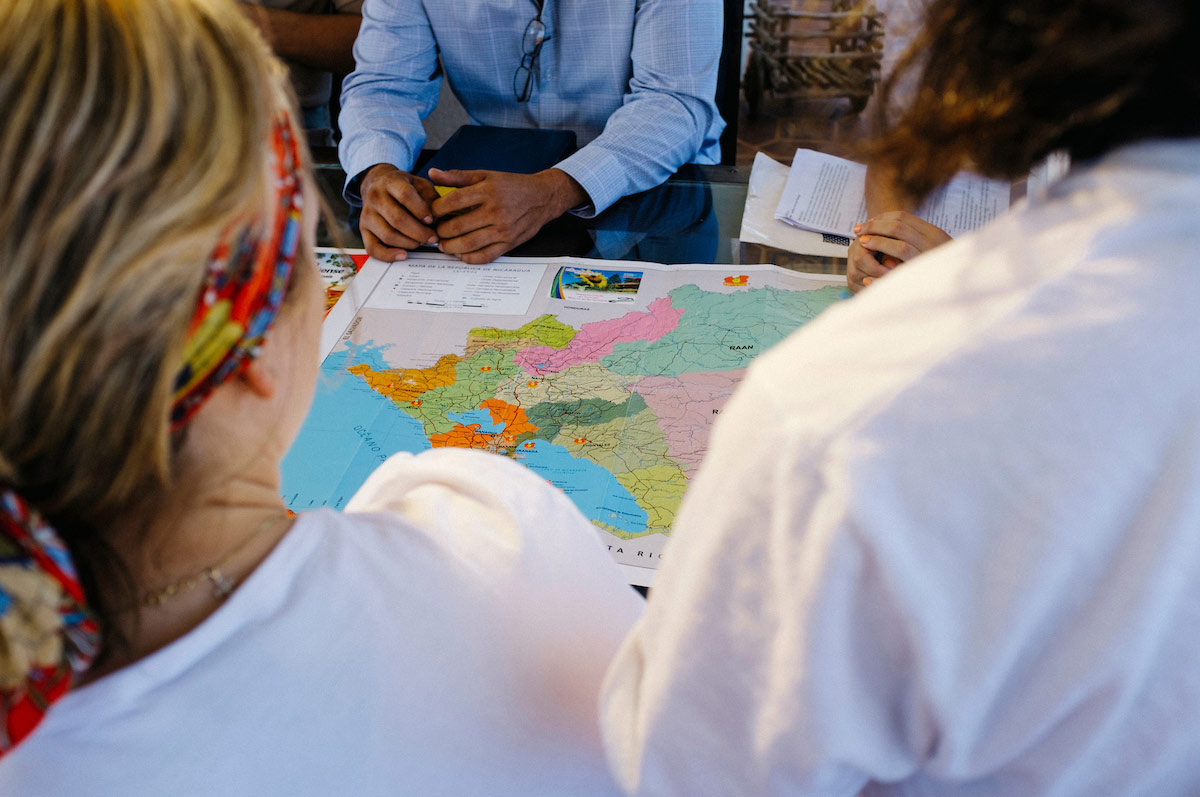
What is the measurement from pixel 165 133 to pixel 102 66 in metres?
0.04

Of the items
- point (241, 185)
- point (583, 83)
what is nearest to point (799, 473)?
point (241, 185)

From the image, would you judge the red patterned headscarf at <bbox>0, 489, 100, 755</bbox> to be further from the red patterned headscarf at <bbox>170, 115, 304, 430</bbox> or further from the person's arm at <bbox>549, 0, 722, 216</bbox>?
the person's arm at <bbox>549, 0, 722, 216</bbox>

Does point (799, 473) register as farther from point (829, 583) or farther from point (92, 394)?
point (92, 394)

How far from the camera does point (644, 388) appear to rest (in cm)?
92

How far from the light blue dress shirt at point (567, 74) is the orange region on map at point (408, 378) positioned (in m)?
0.50

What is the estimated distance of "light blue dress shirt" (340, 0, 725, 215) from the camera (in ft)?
4.57

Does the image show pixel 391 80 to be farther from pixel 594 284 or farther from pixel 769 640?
pixel 769 640

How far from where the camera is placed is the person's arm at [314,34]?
1914mm

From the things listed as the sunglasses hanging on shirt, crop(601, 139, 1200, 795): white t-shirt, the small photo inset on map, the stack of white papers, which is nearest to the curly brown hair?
crop(601, 139, 1200, 795): white t-shirt

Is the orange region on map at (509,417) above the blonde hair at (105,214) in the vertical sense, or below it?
below

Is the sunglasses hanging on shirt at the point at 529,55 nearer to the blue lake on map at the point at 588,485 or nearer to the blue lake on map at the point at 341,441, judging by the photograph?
the blue lake on map at the point at 341,441

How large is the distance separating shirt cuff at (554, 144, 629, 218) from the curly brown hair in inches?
37.8

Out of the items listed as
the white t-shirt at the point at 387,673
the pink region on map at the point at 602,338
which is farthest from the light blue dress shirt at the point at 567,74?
the white t-shirt at the point at 387,673

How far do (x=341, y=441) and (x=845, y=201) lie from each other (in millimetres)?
814
